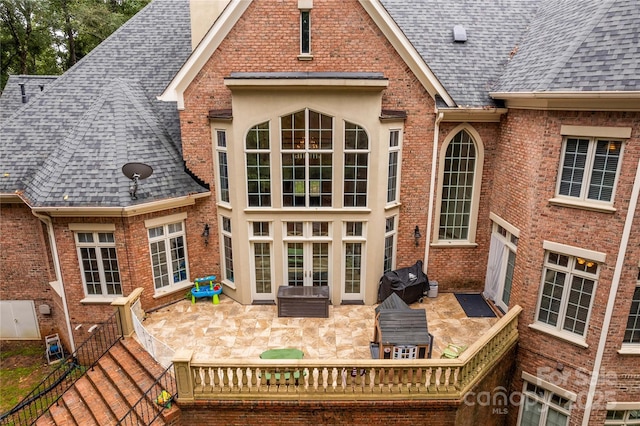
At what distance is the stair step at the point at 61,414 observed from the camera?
30.5ft

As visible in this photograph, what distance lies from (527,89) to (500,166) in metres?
2.66

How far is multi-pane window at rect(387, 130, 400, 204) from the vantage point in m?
11.7

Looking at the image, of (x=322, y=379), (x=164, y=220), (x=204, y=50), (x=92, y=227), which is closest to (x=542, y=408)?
(x=322, y=379)

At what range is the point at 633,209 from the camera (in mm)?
8180

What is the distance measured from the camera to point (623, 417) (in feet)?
31.7

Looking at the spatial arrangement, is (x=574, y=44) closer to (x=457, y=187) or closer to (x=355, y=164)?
(x=457, y=187)

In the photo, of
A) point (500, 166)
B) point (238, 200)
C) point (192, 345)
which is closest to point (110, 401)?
point (192, 345)

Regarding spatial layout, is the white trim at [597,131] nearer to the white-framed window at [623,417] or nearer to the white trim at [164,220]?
the white-framed window at [623,417]

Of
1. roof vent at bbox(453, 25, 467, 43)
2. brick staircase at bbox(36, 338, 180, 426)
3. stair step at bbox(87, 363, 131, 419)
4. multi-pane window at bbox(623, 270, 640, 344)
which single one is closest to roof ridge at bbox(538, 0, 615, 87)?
roof vent at bbox(453, 25, 467, 43)

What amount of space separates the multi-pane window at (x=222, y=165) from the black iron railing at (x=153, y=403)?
5.35 meters

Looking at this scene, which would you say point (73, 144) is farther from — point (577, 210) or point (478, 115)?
point (577, 210)

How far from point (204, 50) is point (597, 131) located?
10.2 meters

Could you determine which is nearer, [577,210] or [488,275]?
[577,210]

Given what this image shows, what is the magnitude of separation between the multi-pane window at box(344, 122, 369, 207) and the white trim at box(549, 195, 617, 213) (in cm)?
488
